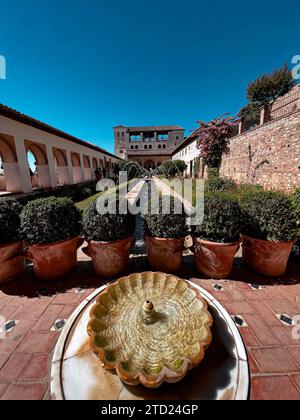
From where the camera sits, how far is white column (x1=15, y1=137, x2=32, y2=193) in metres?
7.68

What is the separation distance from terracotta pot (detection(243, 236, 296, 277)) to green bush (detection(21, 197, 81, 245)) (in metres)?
3.18

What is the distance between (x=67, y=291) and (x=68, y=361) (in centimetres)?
121

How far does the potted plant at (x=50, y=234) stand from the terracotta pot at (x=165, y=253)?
1.35 m

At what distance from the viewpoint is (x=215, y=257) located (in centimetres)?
280

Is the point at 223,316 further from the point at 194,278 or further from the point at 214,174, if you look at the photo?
the point at 214,174

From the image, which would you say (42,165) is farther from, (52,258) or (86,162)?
(52,258)

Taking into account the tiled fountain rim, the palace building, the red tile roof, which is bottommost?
the tiled fountain rim

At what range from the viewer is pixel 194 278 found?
2.91 m

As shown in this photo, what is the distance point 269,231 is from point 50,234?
3.55 meters

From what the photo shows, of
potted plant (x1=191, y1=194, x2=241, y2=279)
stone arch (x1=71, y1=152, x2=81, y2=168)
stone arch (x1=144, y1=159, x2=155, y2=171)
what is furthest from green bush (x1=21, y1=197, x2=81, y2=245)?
stone arch (x1=144, y1=159, x2=155, y2=171)

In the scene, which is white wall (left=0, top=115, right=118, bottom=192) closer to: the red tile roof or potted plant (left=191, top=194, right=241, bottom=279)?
the red tile roof

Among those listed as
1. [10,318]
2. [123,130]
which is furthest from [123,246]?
[123,130]

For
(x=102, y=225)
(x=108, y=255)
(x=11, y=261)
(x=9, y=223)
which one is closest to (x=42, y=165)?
(x=9, y=223)

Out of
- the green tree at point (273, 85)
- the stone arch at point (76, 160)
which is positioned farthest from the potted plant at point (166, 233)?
the green tree at point (273, 85)
